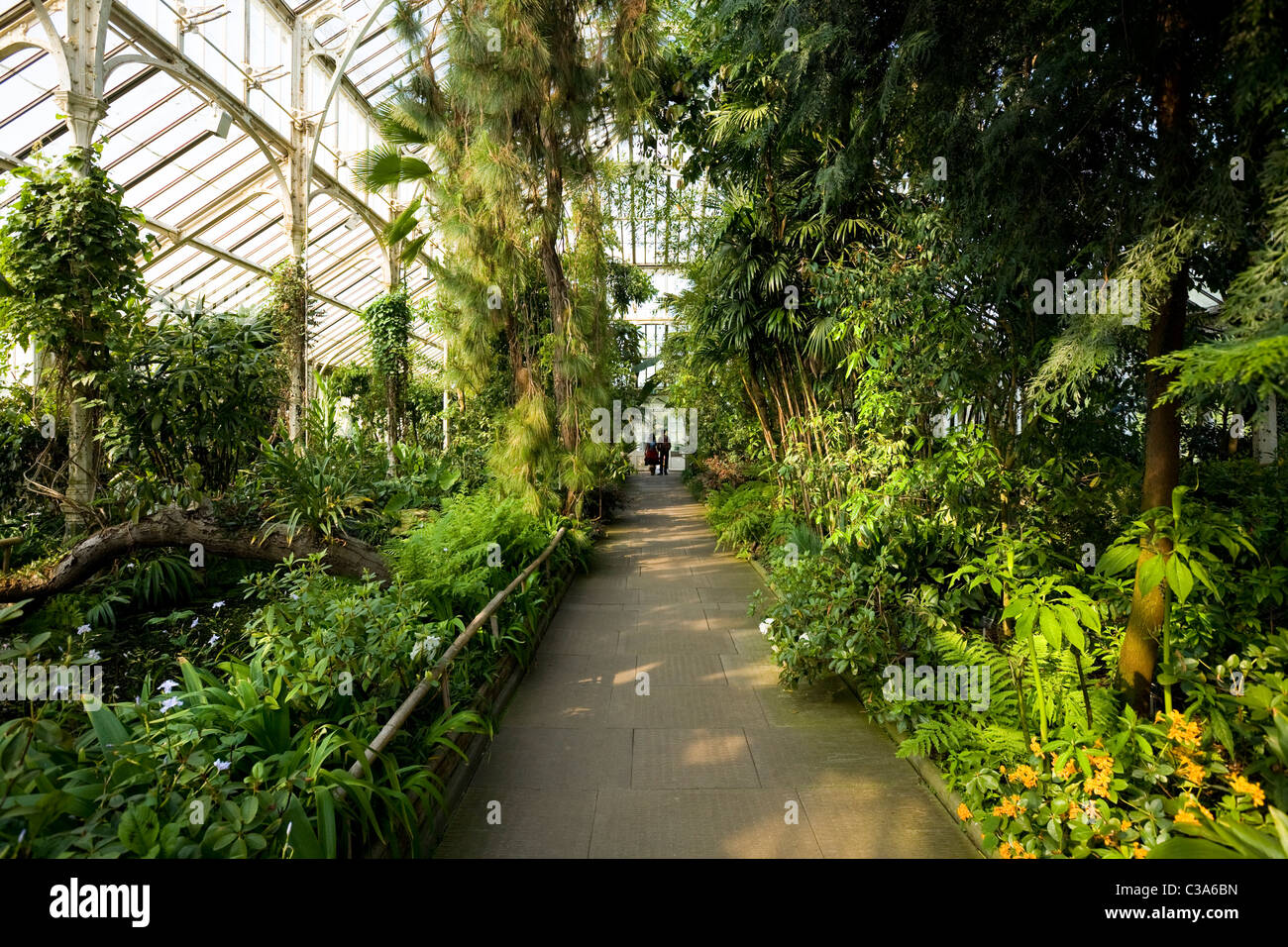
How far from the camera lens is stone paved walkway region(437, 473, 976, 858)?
8.34 feet

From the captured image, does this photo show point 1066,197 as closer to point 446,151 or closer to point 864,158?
point 864,158

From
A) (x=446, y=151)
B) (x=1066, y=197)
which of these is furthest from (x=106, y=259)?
(x=1066, y=197)

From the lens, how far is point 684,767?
3.14 m

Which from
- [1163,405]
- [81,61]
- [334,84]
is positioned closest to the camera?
[1163,405]

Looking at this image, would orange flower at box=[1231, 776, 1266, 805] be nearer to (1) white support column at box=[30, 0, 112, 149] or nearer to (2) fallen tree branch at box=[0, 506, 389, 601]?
(2) fallen tree branch at box=[0, 506, 389, 601]

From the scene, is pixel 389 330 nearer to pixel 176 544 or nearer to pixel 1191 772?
pixel 176 544

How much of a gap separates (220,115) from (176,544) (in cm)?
718

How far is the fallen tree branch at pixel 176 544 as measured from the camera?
4.37 metres
